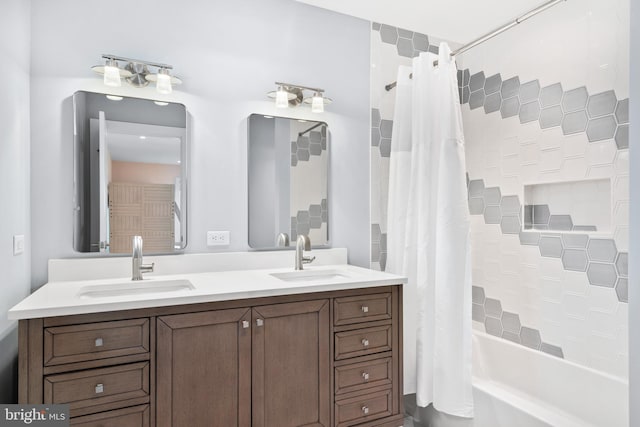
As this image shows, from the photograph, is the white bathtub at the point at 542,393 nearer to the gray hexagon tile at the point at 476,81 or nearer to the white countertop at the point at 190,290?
the white countertop at the point at 190,290

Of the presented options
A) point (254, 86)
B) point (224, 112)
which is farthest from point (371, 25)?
point (224, 112)

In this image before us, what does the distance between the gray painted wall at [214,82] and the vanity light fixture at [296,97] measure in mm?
57

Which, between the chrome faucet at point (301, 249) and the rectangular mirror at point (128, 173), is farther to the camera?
the chrome faucet at point (301, 249)

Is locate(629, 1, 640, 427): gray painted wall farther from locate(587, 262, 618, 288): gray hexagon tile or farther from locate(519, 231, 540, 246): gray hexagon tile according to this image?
locate(519, 231, 540, 246): gray hexagon tile

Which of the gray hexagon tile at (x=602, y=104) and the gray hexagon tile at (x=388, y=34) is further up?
the gray hexagon tile at (x=388, y=34)

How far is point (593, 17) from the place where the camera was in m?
2.14

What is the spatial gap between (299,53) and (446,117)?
39.6 inches

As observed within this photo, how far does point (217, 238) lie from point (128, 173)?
1.90 ft

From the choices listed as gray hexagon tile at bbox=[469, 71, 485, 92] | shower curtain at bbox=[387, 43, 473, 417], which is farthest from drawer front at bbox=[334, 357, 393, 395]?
gray hexagon tile at bbox=[469, 71, 485, 92]

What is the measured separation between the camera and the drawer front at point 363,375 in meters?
1.96

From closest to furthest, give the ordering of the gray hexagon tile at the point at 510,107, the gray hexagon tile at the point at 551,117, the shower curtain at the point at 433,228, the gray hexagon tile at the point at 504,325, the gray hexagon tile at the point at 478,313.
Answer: the shower curtain at the point at 433,228
the gray hexagon tile at the point at 551,117
the gray hexagon tile at the point at 504,325
the gray hexagon tile at the point at 510,107
the gray hexagon tile at the point at 478,313

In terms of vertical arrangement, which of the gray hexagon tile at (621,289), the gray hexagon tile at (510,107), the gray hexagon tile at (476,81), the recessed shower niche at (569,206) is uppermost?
the gray hexagon tile at (476,81)

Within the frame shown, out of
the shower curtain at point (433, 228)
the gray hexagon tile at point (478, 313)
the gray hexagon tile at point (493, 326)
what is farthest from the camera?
the gray hexagon tile at point (478, 313)

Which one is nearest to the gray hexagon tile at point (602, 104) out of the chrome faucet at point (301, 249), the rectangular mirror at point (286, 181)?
the rectangular mirror at point (286, 181)
